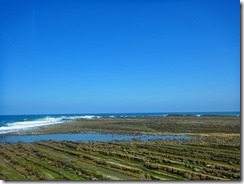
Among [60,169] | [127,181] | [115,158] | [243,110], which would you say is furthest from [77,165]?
[243,110]

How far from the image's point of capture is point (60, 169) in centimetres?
674

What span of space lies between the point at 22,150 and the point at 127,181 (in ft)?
16.6

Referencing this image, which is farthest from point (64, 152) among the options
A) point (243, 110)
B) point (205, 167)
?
point (243, 110)

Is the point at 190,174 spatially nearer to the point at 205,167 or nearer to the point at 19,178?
the point at 205,167

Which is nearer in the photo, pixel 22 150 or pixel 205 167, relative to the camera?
pixel 205 167

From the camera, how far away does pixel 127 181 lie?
5621mm

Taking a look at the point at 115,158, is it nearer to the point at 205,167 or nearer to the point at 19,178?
the point at 205,167

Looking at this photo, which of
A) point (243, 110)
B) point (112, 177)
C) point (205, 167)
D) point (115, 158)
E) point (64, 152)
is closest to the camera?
point (243, 110)

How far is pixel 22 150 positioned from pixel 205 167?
5507 mm

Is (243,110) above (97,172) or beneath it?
above

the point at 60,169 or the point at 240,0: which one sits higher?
the point at 240,0

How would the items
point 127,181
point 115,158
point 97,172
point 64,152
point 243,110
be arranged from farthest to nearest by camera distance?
point 64,152, point 115,158, point 97,172, point 127,181, point 243,110

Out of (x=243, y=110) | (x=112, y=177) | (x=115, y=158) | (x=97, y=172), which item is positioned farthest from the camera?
(x=115, y=158)

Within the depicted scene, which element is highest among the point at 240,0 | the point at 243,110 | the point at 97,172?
the point at 240,0
